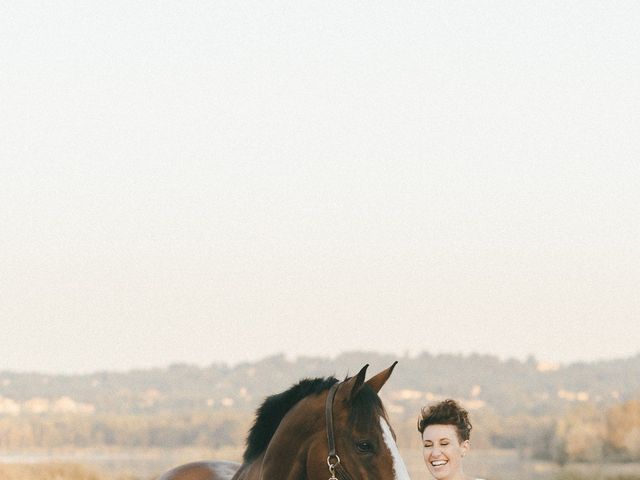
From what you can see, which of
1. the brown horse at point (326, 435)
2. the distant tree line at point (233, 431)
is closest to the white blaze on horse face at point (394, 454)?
the brown horse at point (326, 435)

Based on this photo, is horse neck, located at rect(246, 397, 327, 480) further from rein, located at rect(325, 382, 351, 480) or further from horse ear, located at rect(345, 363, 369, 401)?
horse ear, located at rect(345, 363, 369, 401)

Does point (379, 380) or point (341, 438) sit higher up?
point (379, 380)

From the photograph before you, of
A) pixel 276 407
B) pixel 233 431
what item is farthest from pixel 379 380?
pixel 233 431

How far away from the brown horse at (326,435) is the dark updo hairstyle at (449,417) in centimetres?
63

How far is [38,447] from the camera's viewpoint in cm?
5700

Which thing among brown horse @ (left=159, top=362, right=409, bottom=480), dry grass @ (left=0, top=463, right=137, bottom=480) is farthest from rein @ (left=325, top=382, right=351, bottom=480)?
dry grass @ (left=0, top=463, right=137, bottom=480)

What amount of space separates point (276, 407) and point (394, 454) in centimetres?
70

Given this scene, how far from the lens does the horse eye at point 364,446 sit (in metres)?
4.41

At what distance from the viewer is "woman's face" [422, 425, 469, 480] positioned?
5168mm

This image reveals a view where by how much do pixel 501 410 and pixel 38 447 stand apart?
40198 mm

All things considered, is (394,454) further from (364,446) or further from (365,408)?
(365,408)

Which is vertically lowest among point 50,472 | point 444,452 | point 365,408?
point 50,472

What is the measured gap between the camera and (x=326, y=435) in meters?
4.53

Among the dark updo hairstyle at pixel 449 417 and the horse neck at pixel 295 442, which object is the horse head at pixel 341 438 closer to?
the horse neck at pixel 295 442
